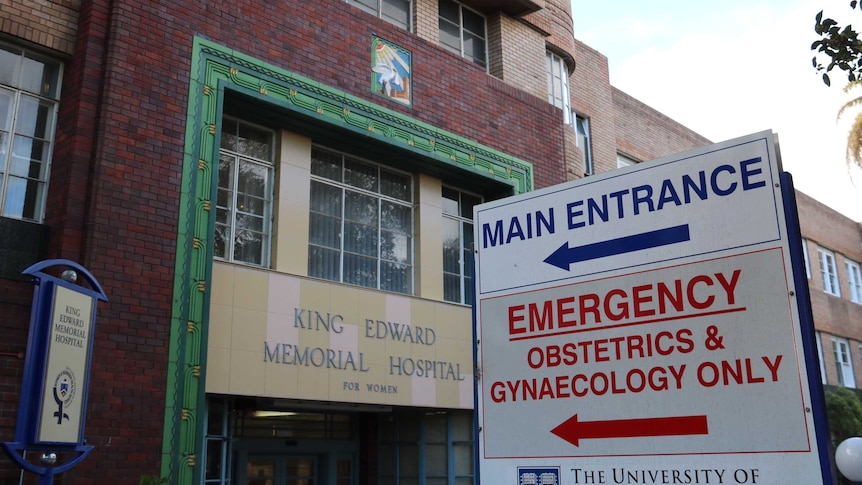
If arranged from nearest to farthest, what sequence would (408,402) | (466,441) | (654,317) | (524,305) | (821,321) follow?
(654,317)
(524,305)
(408,402)
(466,441)
(821,321)

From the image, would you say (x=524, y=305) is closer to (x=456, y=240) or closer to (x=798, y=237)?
(x=798, y=237)

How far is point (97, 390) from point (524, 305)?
22.7 feet

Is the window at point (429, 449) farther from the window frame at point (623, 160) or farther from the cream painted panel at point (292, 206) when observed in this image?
the window frame at point (623, 160)

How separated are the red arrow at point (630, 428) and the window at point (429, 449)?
35.5 ft

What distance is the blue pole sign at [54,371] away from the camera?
7.03 metres

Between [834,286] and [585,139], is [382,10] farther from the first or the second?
[834,286]

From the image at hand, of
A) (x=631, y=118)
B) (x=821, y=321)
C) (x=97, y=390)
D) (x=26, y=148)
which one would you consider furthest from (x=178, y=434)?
(x=821, y=321)

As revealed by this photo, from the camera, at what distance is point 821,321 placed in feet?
90.1

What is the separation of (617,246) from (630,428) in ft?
→ 2.48

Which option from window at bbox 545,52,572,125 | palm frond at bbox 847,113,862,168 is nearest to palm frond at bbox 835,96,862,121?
palm frond at bbox 847,113,862,168

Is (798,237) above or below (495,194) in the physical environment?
below

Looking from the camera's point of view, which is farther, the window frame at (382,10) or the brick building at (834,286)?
the brick building at (834,286)

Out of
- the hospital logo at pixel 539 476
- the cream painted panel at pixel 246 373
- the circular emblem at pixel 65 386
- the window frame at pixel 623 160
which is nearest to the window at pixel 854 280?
the window frame at pixel 623 160

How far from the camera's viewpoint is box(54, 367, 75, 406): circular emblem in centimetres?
734
